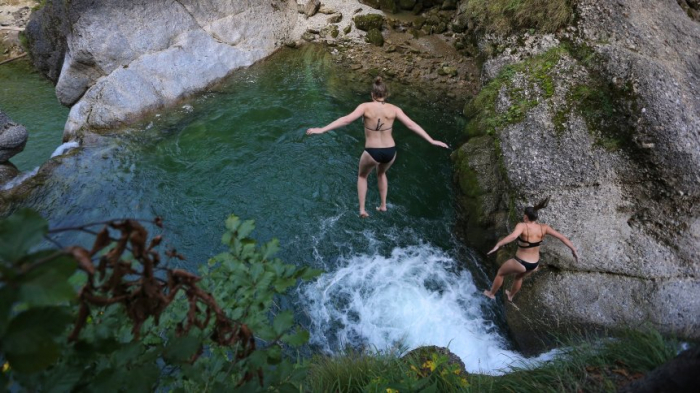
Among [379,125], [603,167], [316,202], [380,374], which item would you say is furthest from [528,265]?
[316,202]

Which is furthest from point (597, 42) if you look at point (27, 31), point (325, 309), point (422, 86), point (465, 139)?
point (27, 31)

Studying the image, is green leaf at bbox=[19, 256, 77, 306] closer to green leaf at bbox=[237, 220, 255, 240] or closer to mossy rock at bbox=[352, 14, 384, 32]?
green leaf at bbox=[237, 220, 255, 240]

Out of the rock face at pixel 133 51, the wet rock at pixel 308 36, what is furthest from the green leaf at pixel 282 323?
the wet rock at pixel 308 36

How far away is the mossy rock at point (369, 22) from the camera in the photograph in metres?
12.1

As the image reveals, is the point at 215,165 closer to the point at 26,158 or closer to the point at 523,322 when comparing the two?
the point at 26,158

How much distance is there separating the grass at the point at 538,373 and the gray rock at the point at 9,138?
8.15 metres

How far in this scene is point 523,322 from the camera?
223 inches

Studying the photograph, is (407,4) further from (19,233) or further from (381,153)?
(19,233)

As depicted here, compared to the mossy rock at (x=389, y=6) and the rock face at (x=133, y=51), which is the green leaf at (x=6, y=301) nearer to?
the rock face at (x=133, y=51)

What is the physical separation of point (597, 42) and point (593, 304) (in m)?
4.37

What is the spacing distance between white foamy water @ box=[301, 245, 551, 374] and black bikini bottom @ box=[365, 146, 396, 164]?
1806 mm

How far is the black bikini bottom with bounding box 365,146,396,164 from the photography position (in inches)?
222

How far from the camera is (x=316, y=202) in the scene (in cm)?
762

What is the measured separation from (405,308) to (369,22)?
854 cm
